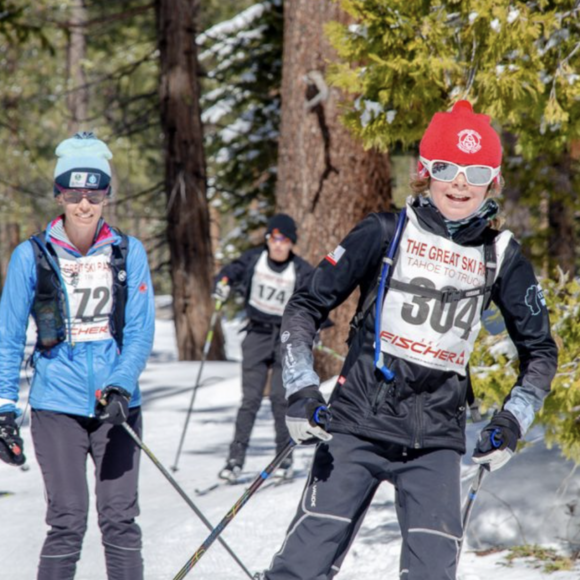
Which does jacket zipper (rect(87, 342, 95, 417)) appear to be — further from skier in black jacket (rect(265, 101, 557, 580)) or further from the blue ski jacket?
skier in black jacket (rect(265, 101, 557, 580))

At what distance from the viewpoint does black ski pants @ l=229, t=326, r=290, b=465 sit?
778cm

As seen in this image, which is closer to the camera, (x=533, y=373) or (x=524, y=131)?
(x=533, y=373)

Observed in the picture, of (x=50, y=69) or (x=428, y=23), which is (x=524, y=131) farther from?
(x=50, y=69)

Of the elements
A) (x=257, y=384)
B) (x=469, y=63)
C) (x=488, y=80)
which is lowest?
(x=257, y=384)

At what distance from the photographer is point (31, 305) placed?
3.96 meters

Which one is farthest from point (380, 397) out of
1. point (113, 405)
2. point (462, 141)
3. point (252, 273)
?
point (252, 273)

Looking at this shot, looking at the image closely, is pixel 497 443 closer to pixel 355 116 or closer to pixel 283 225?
pixel 355 116

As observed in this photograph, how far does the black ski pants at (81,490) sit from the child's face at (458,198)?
1.75 metres

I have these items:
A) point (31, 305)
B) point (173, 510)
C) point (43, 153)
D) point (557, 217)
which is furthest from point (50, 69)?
point (31, 305)

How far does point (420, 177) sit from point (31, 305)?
1.76 metres

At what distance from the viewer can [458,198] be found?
3342 millimetres

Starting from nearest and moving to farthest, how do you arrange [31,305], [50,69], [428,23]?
[31,305] → [428,23] → [50,69]

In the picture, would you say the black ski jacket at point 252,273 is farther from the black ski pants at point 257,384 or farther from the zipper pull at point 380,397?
the zipper pull at point 380,397

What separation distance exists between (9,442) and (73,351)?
482 millimetres
